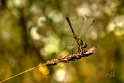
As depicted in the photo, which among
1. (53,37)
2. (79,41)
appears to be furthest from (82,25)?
(53,37)

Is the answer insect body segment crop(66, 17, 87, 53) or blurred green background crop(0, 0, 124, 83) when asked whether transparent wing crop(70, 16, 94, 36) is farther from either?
blurred green background crop(0, 0, 124, 83)

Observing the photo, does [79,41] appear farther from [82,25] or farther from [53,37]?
[53,37]

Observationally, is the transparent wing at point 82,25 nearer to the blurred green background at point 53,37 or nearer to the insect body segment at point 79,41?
the insect body segment at point 79,41

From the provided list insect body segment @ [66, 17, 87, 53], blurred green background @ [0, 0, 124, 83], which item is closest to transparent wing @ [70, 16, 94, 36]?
insect body segment @ [66, 17, 87, 53]

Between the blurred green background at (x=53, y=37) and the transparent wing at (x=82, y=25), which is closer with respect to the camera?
the transparent wing at (x=82, y=25)

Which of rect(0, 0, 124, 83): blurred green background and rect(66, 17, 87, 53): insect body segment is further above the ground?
rect(0, 0, 124, 83): blurred green background

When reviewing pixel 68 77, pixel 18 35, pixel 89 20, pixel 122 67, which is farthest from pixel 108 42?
pixel 89 20

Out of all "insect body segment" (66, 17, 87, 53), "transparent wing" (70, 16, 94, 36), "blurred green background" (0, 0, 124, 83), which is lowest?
"insect body segment" (66, 17, 87, 53)

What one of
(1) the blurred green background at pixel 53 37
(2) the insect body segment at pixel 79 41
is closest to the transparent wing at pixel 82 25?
(2) the insect body segment at pixel 79 41
